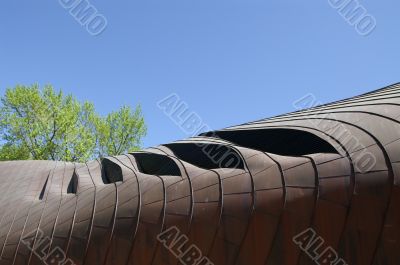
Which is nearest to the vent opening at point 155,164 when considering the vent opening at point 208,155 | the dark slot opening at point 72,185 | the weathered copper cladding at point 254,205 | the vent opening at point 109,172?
the weathered copper cladding at point 254,205

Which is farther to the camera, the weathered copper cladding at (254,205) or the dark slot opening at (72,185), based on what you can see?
the dark slot opening at (72,185)

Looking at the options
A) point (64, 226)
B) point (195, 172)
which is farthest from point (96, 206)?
point (195, 172)

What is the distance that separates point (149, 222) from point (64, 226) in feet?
9.32

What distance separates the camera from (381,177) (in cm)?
907

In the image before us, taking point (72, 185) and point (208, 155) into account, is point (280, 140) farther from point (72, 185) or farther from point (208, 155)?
point (72, 185)

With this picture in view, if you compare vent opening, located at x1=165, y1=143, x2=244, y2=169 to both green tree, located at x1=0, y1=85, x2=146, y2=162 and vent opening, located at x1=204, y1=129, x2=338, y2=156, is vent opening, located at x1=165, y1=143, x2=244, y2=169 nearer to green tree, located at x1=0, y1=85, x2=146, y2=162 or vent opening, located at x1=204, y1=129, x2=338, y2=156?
vent opening, located at x1=204, y1=129, x2=338, y2=156

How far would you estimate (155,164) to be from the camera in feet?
49.3

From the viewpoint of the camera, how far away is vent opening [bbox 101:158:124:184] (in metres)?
15.1

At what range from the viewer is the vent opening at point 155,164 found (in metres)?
13.9

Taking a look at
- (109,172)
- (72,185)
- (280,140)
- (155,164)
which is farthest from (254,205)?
(72,185)

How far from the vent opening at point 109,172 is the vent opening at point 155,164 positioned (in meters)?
0.85


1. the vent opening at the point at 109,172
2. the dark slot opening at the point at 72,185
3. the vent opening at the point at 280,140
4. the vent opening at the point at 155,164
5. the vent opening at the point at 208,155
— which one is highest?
the vent opening at the point at 280,140

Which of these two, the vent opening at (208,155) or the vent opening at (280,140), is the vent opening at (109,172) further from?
the vent opening at (280,140)

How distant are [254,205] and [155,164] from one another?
5902 millimetres
